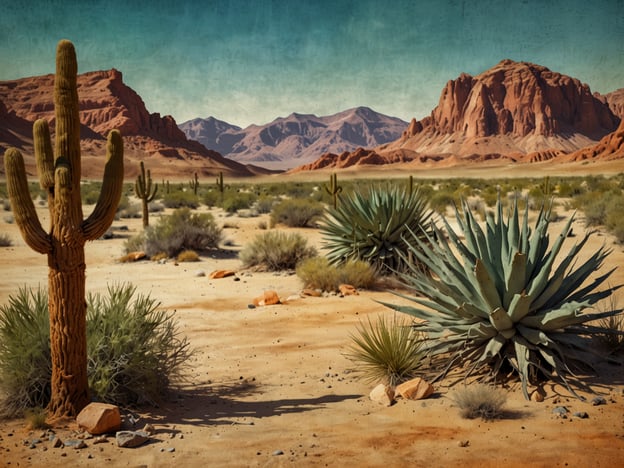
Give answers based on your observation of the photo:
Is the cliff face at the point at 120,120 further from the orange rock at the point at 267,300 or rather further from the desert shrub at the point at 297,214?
the orange rock at the point at 267,300

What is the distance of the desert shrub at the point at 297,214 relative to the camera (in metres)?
20.8

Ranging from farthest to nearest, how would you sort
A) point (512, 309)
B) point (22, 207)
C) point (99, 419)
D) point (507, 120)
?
1. point (507, 120)
2. point (512, 309)
3. point (22, 207)
4. point (99, 419)

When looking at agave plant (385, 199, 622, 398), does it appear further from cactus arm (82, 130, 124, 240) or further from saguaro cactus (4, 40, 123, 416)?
saguaro cactus (4, 40, 123, 416)

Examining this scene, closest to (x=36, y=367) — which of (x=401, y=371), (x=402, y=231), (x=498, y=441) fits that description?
(x=401, y=371)

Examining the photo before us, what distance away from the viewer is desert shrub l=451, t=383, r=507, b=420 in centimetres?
433

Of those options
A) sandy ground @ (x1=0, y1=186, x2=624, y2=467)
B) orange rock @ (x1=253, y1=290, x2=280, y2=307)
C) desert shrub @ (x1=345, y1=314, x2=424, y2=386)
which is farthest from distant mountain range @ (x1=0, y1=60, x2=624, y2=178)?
desert shrub @ (x1=345, y1=314, x2=424, y2=386)

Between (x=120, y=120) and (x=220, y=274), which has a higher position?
(x=120, y=120)

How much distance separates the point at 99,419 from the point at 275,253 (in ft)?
28.7

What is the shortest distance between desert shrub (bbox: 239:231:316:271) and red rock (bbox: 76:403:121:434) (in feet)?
28.0

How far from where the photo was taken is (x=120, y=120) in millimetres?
117438

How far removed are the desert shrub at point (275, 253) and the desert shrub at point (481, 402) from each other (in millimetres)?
8335

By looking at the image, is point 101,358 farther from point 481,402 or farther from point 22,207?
point 481,402

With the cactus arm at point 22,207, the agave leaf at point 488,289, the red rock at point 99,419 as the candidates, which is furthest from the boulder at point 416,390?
the cactus arm at point 22,207

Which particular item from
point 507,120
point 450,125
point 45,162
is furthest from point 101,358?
point 450,125
